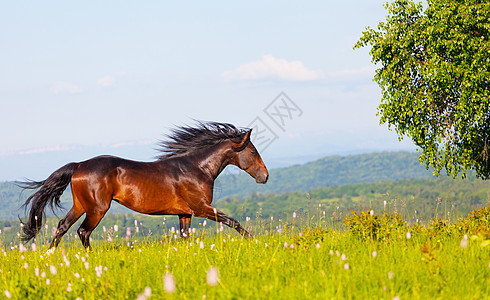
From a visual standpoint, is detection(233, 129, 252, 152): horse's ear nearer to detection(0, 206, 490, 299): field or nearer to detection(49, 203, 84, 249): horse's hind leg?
detection(0, 206, 490, 299): field

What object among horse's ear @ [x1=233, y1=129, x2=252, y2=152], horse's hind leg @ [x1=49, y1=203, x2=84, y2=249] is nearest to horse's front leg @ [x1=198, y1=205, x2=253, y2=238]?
horse's ear @ [x1=233, y1=129, x2=252, y2=152]

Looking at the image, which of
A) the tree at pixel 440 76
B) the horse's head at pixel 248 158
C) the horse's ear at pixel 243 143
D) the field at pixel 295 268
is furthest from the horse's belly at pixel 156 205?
the tree at pixel 440 76

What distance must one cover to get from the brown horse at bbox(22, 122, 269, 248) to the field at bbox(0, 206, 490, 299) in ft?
2.71

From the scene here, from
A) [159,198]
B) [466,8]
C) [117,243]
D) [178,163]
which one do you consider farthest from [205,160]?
[466,8]

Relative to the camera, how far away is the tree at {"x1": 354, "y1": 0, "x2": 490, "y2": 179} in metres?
19.0

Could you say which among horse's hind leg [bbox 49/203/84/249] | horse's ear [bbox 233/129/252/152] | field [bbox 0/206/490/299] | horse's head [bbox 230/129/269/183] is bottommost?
field [bbox 0/206/490/299]

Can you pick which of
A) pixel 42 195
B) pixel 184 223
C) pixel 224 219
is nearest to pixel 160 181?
pixel 184 223

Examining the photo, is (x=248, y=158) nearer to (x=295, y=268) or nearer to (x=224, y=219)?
(x=224, y=219)

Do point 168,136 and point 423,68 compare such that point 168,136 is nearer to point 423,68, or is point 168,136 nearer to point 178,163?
point 178,163

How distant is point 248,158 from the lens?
498 inches

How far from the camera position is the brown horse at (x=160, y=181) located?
1136 cm

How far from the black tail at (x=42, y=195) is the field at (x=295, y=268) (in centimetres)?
100

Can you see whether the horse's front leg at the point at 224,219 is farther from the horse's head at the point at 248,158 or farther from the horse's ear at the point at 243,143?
the horse's ear at the point at 243,143

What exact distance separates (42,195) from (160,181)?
2954 millimetres
